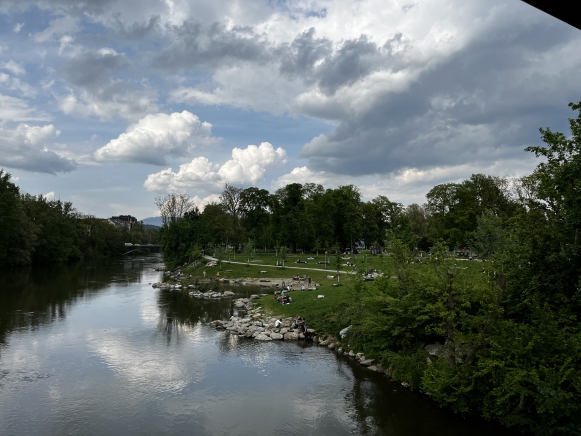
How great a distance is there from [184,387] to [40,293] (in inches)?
1354

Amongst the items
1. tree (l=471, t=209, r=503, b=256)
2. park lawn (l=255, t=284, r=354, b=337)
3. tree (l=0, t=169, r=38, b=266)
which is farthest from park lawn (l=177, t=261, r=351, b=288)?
tree (l=0, t=169, r=38, b=266)

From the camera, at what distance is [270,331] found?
1129 inches

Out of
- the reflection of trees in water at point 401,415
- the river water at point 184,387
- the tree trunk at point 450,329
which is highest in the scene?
the tree trunk at point 450,329

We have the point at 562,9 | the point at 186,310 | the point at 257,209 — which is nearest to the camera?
the point at 562,9

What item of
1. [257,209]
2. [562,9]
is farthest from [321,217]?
[562,9]

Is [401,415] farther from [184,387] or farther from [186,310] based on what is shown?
[186,310]

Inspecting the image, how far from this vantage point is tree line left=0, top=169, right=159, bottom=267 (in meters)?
69.1

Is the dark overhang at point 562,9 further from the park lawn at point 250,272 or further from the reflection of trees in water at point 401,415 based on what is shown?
the park lawn at point 250,272

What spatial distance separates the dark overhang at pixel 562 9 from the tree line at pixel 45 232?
74.4 meters

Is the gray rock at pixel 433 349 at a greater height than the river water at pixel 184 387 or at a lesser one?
greater

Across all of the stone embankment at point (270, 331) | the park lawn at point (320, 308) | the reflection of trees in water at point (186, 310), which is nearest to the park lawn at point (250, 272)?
the reflection of trees in water at point (186, 310)

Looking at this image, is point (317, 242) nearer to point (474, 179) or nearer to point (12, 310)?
point (474, 179)

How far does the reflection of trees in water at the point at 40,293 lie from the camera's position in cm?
3175

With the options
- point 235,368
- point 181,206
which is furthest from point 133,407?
point 181,206
